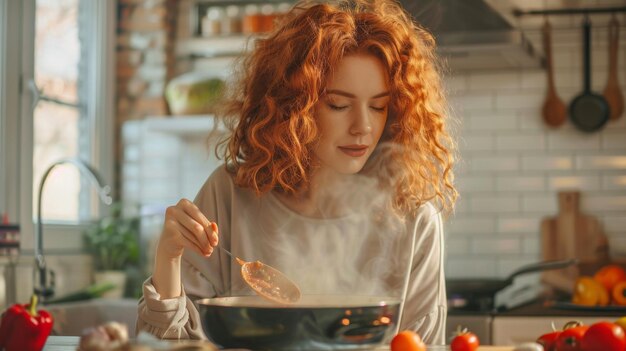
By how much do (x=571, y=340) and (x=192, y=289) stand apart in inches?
35.2

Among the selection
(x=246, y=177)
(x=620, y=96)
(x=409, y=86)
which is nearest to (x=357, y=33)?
(x=409, y=86)

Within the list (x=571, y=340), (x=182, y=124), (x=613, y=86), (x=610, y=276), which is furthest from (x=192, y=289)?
(x=613, y=86)

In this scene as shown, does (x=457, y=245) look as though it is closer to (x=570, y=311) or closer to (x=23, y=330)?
(x=570, y=311)

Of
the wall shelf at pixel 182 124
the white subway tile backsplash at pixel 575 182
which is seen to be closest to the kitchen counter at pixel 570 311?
A: the white subway tile backsplash at pixel 575 182

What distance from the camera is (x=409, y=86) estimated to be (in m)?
2.05

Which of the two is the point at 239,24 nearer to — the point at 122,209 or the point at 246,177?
the point at 122,209

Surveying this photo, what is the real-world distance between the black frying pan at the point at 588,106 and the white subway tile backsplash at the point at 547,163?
158 millimetres

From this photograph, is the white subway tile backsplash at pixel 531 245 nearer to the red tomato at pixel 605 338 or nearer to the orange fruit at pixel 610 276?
the orange fruit at pixel 610 276

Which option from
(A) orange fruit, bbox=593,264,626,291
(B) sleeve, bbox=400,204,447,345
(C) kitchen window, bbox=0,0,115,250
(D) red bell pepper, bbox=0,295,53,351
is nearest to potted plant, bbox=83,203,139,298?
(C) kitchen window, bbox=0,0,115,250

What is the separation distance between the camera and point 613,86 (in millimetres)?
3977

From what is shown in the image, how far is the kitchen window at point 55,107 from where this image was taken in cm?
377

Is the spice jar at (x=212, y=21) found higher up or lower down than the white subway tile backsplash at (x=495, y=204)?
higher up

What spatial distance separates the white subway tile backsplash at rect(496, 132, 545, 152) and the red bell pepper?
2879 mm

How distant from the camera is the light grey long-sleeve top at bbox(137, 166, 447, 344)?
6.73 ft
